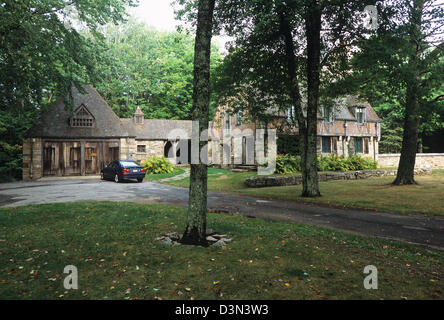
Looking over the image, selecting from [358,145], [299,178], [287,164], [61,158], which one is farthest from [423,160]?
[61,158]

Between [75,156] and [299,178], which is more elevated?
[75,156]

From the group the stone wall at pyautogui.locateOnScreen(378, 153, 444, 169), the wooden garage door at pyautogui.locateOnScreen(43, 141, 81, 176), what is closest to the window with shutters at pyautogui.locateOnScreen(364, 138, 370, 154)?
the stone wall at pyautogui.locateOnScreen(378, 153, 444, 169)

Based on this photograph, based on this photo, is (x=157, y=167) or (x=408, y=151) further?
(x=157, y=167)

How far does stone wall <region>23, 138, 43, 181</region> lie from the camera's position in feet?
80.7

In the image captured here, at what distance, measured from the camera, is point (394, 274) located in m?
4.32

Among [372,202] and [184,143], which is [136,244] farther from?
[184,143]

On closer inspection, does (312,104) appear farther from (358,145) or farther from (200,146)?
(358,145)

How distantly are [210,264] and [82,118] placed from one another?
27.3 metres

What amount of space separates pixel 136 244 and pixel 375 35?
13.3 metres

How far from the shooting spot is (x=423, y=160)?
32.8 metres

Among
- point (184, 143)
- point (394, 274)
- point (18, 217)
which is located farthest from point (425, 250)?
point (184, 143)

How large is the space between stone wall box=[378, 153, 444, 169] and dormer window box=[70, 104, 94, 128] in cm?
3367

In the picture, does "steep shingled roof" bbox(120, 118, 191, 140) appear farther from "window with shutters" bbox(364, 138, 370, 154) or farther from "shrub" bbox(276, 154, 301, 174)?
"window with shutters" bbox(364, 138, 370, 154)

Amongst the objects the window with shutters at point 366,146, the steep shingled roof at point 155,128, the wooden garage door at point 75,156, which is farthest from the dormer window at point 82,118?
the window with shutters at point 366,146
